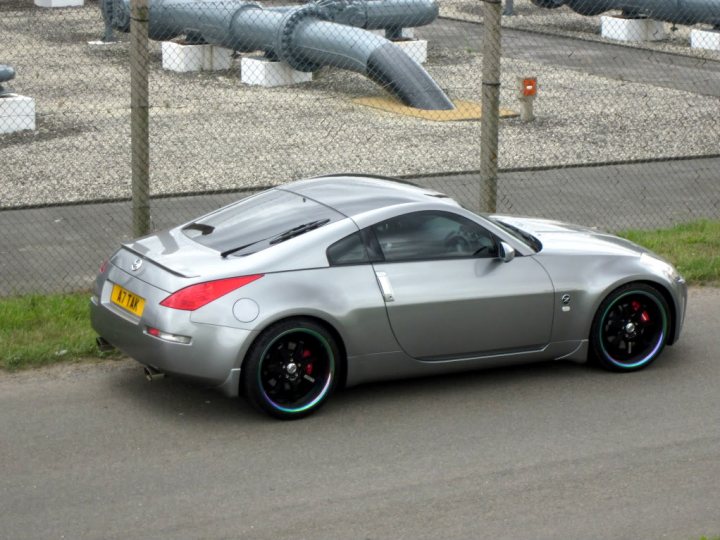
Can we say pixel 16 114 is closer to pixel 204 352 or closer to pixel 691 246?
pixel 691 246

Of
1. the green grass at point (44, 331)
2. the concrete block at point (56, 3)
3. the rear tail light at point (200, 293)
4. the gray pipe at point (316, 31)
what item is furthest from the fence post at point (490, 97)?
the concrete block at point (56, 3)

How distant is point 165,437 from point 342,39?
14.0m

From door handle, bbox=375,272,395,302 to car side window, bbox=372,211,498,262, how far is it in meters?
0.14

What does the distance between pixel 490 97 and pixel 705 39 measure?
1770cm

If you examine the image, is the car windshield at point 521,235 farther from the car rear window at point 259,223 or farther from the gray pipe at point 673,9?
the gray pipe at point 673,9

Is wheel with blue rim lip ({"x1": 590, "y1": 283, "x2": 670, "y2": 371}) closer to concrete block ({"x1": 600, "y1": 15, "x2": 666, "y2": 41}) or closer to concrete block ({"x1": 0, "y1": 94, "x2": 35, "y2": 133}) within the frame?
concrete block ({"x1": 0, "y1": 94, "x2": 35, "y2": 133})

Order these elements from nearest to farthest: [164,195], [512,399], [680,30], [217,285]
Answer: [217,285], [512,399], [164,195], [680,30]

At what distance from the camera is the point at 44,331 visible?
8797 mm

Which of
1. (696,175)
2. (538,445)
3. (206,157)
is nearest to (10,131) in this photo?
(206,157)

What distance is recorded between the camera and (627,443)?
7070mm

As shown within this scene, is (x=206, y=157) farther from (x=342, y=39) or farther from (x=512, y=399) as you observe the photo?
(x=512, y=399)

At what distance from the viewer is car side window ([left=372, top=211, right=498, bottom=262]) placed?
7672 millimetres

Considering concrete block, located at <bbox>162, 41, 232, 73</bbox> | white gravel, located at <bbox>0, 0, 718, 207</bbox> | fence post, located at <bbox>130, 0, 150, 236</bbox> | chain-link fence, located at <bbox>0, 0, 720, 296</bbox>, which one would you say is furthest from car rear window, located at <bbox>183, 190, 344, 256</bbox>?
concrete block, located at <bbox>162, 41, 232, 73</bbox>

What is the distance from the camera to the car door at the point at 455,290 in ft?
24.8
